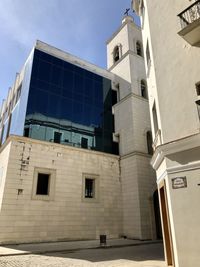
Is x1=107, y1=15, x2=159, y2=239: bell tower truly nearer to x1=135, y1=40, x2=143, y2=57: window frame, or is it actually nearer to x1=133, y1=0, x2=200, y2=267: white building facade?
x1=135, y1=40, x2=143, y2=57: window frame

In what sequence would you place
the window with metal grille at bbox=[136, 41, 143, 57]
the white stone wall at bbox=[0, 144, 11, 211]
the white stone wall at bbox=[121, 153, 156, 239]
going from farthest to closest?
1. the window with metal grille at bbox=[136, 41, 143, 57]
2. the white stone wall at bbox=[121, 153, 156, 239]
3. the white stone wall at bbox=[0, 144, 11, 211]

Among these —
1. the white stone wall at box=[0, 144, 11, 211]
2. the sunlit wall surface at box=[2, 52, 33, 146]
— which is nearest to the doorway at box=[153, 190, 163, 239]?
the white stone wall at box=[0, 144, 11, 211]

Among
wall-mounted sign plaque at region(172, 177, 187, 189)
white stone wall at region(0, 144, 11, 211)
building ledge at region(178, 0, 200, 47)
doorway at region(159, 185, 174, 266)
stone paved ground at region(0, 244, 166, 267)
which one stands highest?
building ledge at region(178, 0, 200, 47)

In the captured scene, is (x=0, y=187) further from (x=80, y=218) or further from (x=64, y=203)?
(x=80, y=218)

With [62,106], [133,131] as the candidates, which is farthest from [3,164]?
[133,131]

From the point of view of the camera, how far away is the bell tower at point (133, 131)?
1543 cm

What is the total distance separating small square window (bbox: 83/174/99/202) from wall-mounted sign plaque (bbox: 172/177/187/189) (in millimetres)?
9716

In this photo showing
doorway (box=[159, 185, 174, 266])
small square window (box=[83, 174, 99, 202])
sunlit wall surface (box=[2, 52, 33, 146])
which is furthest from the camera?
small square window (box=[83, 174, 99, 202])

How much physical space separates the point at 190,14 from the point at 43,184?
11747mm

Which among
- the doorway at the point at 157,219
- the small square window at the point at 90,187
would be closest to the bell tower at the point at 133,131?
the doorway at the point at 157,219

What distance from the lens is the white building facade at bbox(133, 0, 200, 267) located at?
588 cm

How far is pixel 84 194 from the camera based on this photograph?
1521 centimetres

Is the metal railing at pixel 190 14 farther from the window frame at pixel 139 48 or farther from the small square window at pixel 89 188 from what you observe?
the window frame at pixel 139 48

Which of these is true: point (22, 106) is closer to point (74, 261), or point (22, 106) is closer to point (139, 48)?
point (74, 261)
